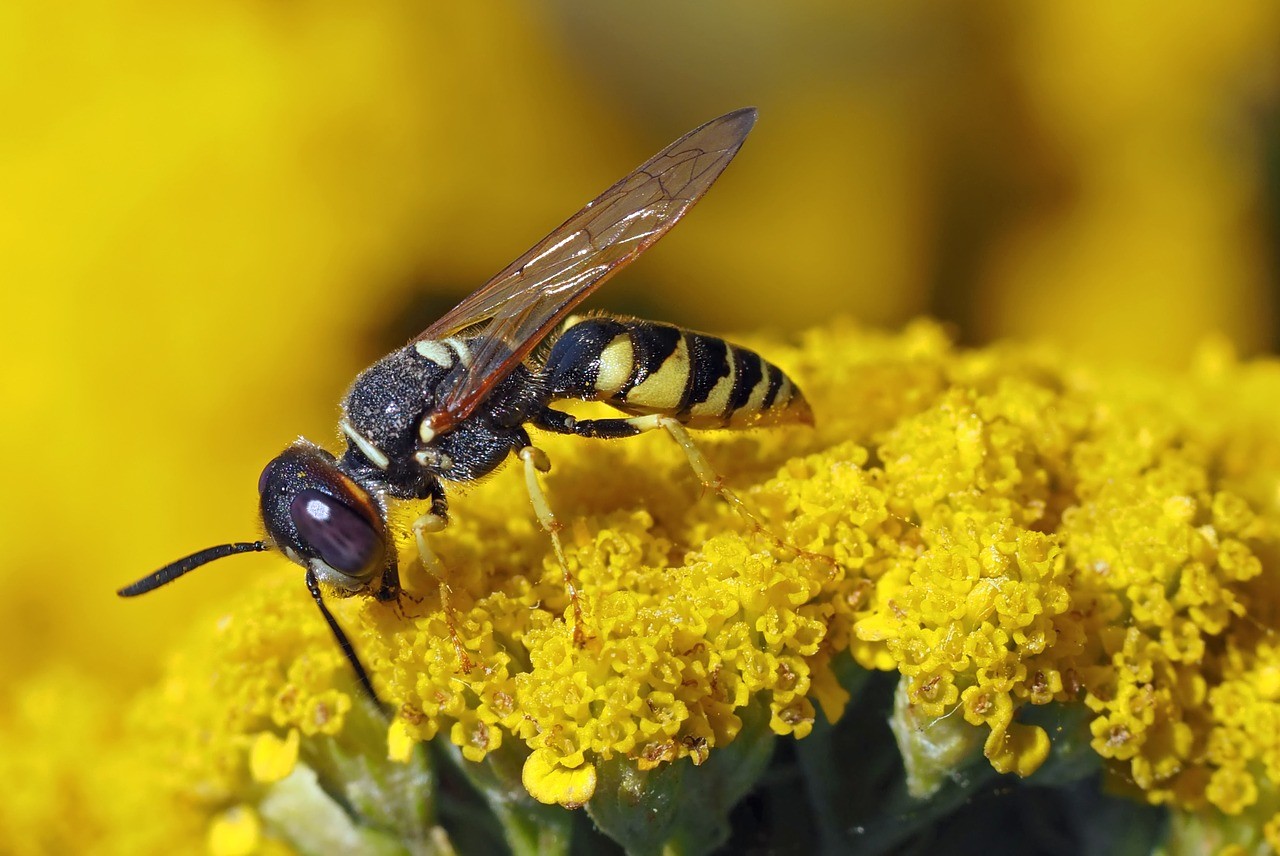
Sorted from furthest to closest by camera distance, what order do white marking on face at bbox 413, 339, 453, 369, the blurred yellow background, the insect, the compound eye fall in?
1. the blurred yellow background
2. white marking on face at bbox 413, 339, 453, 369
3. the insect
4. the compound eye

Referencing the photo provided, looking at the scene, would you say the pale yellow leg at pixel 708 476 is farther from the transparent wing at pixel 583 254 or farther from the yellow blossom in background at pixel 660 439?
the transparent wing at pixel 583 254

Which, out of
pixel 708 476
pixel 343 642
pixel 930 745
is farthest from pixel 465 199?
pixel 930 745

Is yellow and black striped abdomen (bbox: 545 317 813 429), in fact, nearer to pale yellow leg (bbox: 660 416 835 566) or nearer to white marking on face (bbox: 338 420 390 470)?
pale yellow leg (bbox: 660 416 835 566)

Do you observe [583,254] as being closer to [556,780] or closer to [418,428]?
[418,428]

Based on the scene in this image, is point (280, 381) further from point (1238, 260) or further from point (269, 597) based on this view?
point (1238, 260)

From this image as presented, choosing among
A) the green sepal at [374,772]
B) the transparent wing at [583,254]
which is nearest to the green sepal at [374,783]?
the green sepal at [374,772]

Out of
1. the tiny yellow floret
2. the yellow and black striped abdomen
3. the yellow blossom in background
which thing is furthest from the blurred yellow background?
the tiny yellow floret
